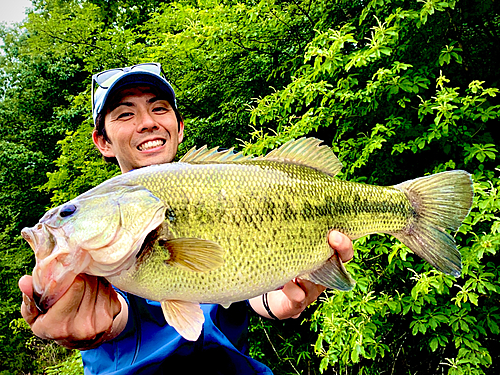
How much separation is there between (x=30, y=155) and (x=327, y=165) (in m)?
14.6

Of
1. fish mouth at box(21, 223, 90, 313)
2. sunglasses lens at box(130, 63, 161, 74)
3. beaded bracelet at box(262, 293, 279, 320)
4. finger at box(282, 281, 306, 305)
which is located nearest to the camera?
fish mouth at box(21, 223, 90, 313)

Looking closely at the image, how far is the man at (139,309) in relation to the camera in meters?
1.48

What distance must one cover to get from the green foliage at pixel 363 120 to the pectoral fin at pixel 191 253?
2347 mm

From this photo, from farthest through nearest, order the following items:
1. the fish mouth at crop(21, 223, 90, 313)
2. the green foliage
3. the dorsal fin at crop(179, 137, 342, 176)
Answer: the green foliage → the dorsal fin at crop(179, 137, 342, 176) → the fish mouth at crop(21, 223, 90, 313)

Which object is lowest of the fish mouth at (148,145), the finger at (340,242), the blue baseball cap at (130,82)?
the finger at (340,242)

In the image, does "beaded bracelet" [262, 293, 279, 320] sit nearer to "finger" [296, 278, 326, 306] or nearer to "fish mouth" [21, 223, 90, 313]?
"finger" [296, 278, 326, 306]

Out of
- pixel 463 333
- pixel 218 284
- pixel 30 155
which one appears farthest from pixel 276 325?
pixel 30 155

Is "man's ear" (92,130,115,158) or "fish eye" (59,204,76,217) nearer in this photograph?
→ "fish eye" (59,204,76,217)

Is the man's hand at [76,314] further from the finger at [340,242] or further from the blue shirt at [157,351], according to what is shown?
the finger at [340,242]

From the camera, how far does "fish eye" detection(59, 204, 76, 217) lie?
4.64 feet

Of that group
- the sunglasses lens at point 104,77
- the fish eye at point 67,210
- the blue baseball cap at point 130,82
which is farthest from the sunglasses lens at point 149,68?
the fish eye at point 67,210

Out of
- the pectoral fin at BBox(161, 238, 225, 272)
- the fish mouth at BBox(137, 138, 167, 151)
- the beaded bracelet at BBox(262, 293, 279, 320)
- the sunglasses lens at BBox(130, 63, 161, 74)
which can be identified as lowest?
the beaded bracelet at BBox(262, 293, 279, 320)

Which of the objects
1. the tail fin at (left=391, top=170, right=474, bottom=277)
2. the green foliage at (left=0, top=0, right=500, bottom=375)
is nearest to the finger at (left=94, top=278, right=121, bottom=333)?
the tail fin at (left=391, top=170, right=474, bottom=277)

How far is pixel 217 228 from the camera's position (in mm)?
1526
